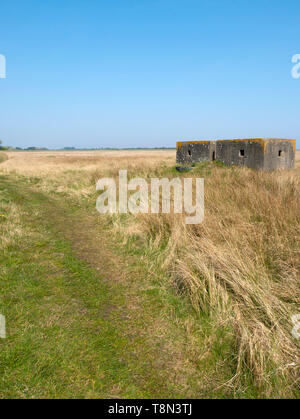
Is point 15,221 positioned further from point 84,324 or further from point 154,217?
point 84,324

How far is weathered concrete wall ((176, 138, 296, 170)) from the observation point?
11.4 metres

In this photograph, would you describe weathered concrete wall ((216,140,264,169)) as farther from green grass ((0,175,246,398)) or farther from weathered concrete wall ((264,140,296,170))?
green grass ((0,175,246,398))

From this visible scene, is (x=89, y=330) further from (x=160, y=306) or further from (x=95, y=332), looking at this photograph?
(x=160, y=306)

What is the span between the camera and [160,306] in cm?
349

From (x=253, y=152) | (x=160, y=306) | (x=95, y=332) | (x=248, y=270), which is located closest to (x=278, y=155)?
(x=253, y=152)

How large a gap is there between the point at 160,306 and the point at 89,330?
0.96 m

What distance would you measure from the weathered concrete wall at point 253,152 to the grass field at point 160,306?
18.5ft

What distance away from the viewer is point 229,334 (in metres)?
2.82

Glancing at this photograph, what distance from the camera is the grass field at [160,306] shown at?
2322 mm

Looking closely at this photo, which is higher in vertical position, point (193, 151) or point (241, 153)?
point (193, 151)

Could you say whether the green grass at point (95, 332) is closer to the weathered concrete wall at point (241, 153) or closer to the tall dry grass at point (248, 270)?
the tall dry grass at point (248, 270)

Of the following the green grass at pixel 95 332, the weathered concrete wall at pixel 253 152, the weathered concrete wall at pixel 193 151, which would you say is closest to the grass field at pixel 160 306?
the green grass at pixel 95 332

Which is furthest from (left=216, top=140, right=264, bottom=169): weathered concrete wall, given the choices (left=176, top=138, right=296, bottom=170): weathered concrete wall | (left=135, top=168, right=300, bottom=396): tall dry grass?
(left=135, top=168, right=300, bottom=396): tall dry grass
